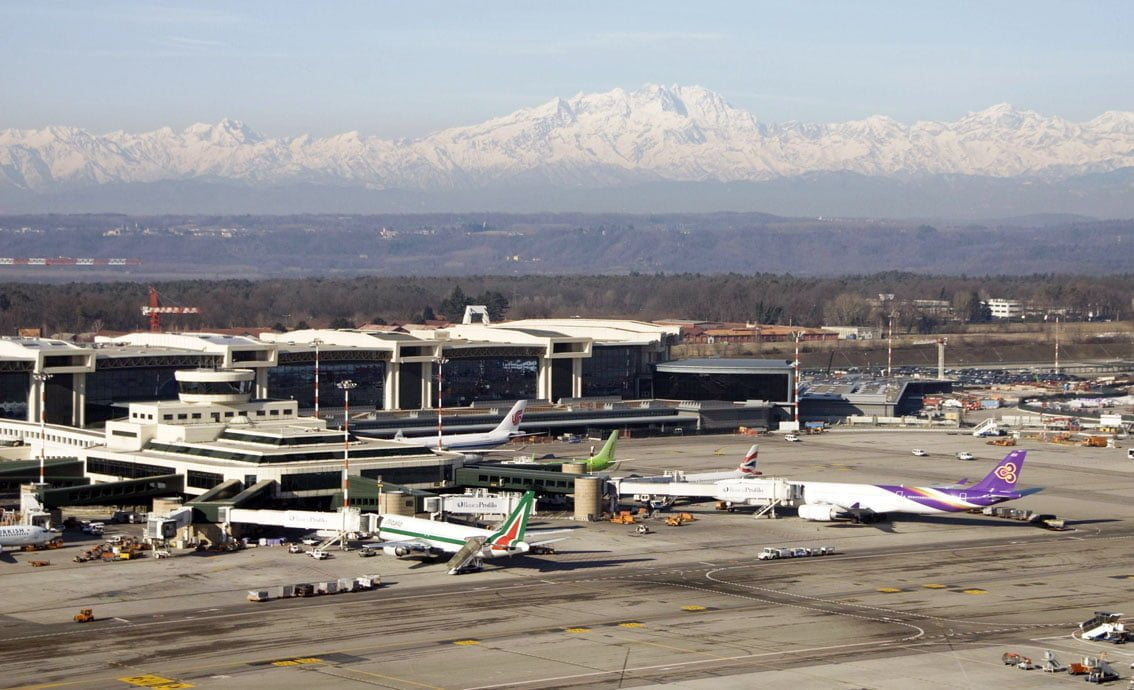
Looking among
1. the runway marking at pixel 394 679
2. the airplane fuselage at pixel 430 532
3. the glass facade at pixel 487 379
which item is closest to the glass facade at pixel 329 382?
the glass facade at pixel 487 379

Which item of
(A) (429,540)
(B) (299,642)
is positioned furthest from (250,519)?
(B) (299,642)

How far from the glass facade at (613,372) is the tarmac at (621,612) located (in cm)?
7497

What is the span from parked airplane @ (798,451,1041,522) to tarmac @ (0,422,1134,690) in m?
1.14

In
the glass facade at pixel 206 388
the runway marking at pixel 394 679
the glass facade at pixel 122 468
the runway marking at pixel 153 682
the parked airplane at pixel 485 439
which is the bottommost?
the runway marking at pixel 153 682

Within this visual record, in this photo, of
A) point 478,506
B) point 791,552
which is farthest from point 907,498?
point 478,506

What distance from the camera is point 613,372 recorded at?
19288cm

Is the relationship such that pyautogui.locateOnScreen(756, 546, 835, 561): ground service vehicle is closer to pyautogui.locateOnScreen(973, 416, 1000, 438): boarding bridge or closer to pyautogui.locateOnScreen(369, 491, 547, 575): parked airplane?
pyautogui.locateOnScreen(369, 491, 547, 575): parked airplane

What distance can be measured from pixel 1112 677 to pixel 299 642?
106 feet

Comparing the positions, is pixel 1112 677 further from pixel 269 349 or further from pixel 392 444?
pixel 269 349

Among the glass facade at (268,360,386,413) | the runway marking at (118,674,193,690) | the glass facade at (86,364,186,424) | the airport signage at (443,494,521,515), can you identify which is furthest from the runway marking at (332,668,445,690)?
the glass facade at (268,360,386,413)

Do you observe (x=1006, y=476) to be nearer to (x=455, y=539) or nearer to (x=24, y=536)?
(x=455, y=539)

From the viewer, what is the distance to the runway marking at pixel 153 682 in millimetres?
64625

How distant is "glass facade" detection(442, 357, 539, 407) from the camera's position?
179 m

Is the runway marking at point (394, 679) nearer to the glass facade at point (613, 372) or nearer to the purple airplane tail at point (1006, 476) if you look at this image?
the purple airplane tail at point (1006, 476)
